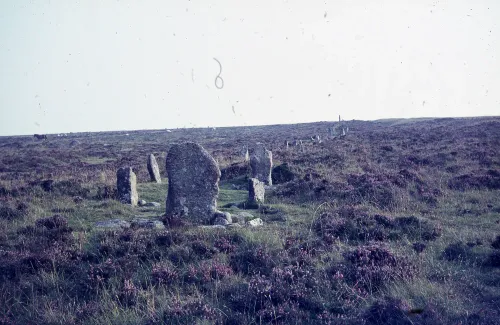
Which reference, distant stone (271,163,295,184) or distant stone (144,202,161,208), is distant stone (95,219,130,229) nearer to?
distant stone (144,202,161,208)

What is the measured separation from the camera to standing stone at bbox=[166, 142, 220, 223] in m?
12.9

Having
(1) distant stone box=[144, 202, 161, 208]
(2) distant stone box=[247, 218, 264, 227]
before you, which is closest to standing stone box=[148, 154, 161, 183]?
(1) distant stone box=[144, 202, 161, 208]

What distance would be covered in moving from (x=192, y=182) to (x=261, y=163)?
7.38 metres

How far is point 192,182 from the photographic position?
13062 mm

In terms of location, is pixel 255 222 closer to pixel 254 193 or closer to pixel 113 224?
pixel 254 193

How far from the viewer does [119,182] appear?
15938 millimetres

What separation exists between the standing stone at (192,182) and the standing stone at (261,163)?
692cm

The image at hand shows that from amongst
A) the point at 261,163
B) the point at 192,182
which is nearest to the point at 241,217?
the point at 192,182

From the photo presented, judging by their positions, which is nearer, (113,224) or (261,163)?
(113,224)

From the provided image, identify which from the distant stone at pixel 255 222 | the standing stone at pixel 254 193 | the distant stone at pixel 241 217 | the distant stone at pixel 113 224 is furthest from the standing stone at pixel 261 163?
the distant stone at pixel 113 224

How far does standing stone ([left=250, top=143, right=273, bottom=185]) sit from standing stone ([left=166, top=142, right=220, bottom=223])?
6916mm

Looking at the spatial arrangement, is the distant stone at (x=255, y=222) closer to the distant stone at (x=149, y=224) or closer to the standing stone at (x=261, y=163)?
the distant stone at (x=149, y=224)

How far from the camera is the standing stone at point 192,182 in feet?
42.4

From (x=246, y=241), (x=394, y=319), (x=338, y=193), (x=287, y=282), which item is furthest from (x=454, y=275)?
(x=338, y=193)
